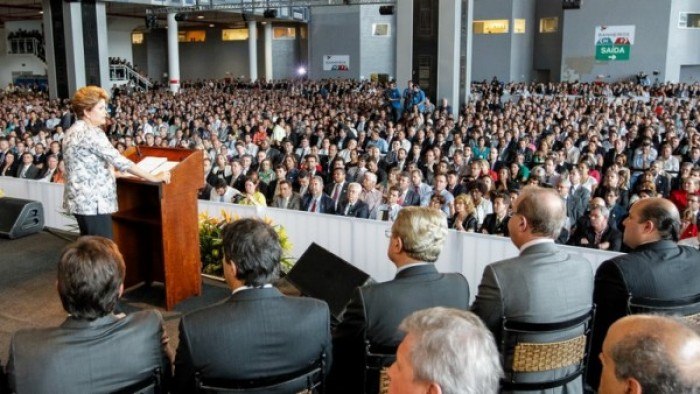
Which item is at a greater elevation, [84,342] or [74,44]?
[74,44]

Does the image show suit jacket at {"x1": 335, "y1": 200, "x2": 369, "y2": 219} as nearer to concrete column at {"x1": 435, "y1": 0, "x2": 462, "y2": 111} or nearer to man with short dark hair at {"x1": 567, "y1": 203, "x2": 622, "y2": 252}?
man with short dark hair at {"x1": 567, "y1": 203, "x2": 622, "y2": 252}

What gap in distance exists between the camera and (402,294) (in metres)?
2.25

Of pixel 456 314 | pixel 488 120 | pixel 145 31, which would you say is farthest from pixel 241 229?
pixel 145 31

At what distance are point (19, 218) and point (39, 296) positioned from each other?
→ 1714 millimetres

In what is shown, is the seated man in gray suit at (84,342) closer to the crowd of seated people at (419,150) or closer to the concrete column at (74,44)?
the crowd of seated people at (419,150)

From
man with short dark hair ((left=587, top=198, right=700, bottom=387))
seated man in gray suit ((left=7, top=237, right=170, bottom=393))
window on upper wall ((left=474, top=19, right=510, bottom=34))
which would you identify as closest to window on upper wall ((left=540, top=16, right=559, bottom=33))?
window on upper wall ((left=474, top=19, right=510, bottom=34))

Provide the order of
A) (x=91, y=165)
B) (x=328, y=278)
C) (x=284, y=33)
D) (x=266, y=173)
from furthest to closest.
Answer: (x=284, y=33) < (x=266, y=173) < (x=328, y=278) < (x=91, y=165)

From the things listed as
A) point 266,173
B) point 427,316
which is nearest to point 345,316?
point 427,316

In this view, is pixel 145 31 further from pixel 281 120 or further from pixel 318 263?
pixel 318 263

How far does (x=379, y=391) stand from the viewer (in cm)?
229

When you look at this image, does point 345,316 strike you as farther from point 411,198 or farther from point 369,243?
point 411,198

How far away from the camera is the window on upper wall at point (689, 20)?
26031 mm

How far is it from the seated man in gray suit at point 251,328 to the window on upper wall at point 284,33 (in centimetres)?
3260

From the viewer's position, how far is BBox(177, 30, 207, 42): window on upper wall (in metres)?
36.3
